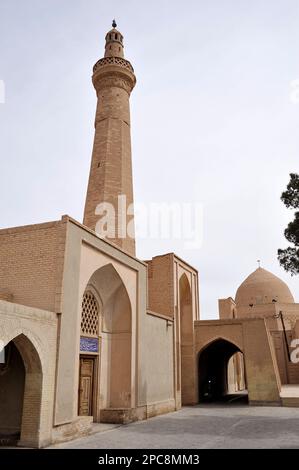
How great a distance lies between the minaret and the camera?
16188mm

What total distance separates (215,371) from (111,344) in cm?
1258

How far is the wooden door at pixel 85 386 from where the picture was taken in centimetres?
1126

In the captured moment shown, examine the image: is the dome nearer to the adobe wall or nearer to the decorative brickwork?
the adobe wall

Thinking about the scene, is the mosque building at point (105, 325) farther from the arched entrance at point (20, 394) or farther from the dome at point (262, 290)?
the dome at point (262, 290)

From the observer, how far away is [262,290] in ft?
113

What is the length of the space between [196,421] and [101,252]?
5.89 m

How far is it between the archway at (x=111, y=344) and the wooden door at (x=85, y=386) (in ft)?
0.30

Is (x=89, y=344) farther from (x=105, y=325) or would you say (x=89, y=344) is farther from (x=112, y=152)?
(x=112, y=152)

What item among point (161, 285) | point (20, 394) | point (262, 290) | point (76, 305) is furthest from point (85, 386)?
point (262, 290)

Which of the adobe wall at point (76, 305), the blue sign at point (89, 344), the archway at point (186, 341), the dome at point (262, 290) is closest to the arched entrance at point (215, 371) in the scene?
the archway at point (186, 341)

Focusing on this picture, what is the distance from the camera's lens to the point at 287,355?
26031 mm

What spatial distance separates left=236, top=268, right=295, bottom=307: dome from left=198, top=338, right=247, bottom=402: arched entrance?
893cm

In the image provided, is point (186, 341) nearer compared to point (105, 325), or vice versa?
point (105, 325)

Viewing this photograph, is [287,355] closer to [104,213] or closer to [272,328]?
[272,328]
